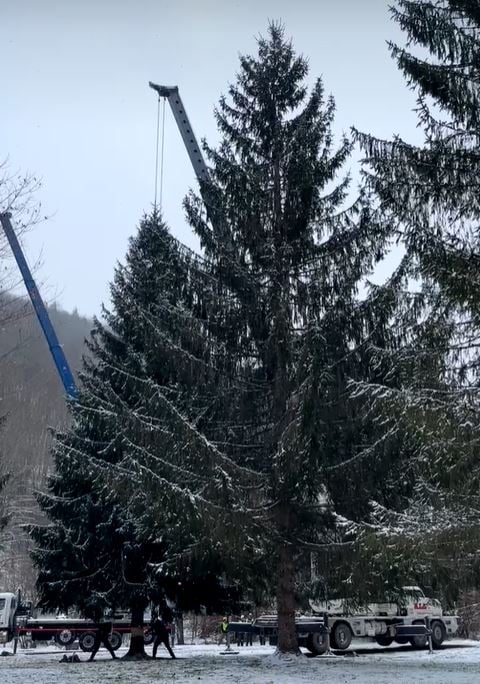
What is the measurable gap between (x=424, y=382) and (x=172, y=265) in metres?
6.93

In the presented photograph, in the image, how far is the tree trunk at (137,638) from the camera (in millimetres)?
18734

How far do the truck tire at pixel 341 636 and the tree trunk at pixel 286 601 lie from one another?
6.54m

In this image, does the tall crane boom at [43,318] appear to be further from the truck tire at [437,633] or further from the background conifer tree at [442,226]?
the background conifer tree at [442,226]

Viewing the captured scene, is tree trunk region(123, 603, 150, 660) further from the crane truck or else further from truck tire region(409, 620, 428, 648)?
truck tire region(409, 620, 428, 648)

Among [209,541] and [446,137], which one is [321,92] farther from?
[209,541]

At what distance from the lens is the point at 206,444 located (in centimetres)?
1374

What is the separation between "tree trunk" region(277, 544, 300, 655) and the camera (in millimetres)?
14812

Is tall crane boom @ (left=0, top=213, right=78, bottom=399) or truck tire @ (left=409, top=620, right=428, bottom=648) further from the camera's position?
tall crane boom @ (left=0, top=213, right=78, bottom=399)

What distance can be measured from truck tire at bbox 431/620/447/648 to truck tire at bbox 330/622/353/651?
3298 mm

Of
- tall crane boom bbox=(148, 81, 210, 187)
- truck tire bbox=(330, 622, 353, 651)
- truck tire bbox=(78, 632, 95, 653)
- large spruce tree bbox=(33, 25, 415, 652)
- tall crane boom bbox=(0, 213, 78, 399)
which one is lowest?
truck tire bbox=(78, 632, 95, 653)

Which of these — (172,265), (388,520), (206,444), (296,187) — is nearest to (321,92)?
(296,187)

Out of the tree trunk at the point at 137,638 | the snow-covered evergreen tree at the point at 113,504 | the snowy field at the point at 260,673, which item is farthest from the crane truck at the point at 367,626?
the tree trunk at the point at 137,638

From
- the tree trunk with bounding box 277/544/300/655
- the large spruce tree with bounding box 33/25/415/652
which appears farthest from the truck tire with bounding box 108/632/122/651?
the tree trunk with bounding box 277/544/300/655

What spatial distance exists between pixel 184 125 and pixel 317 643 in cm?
1926
